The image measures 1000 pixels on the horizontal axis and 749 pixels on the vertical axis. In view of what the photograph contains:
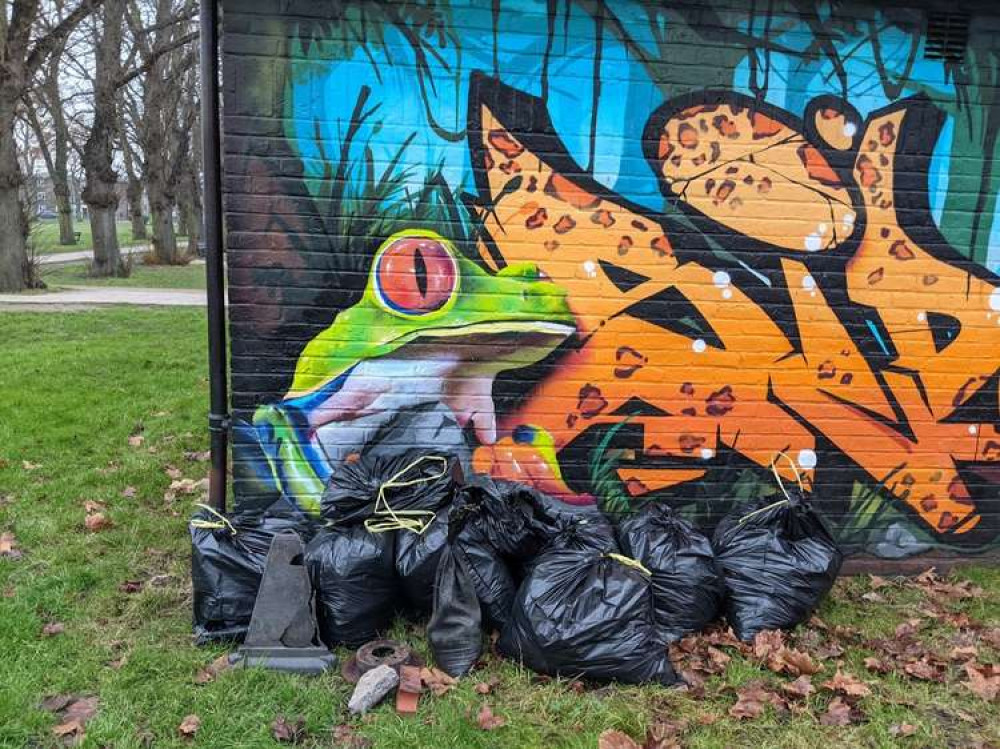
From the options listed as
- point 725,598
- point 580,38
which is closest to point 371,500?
point 725,598

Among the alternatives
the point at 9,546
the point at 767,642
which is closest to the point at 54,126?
the point at 9,546

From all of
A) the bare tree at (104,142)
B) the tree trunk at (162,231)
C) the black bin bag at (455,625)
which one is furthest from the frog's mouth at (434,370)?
the tree trunk at (162,231)

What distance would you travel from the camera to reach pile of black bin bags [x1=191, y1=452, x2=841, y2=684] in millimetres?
3176

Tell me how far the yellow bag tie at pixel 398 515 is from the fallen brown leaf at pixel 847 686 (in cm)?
179

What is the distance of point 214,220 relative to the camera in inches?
151

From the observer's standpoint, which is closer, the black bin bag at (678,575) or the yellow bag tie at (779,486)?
the black bin bag at (678,575)

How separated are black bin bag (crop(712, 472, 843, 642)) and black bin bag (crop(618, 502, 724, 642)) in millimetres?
110

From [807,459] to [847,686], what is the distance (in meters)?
1.38

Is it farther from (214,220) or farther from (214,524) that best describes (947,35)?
(214,524)

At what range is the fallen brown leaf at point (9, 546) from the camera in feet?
13.6

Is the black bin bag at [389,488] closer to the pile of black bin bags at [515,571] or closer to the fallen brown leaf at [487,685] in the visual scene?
the pile of black bin bags at [515,571]

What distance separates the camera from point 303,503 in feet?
13.5

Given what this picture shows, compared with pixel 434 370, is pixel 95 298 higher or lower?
lower

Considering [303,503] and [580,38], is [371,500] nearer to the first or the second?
[303,503]
